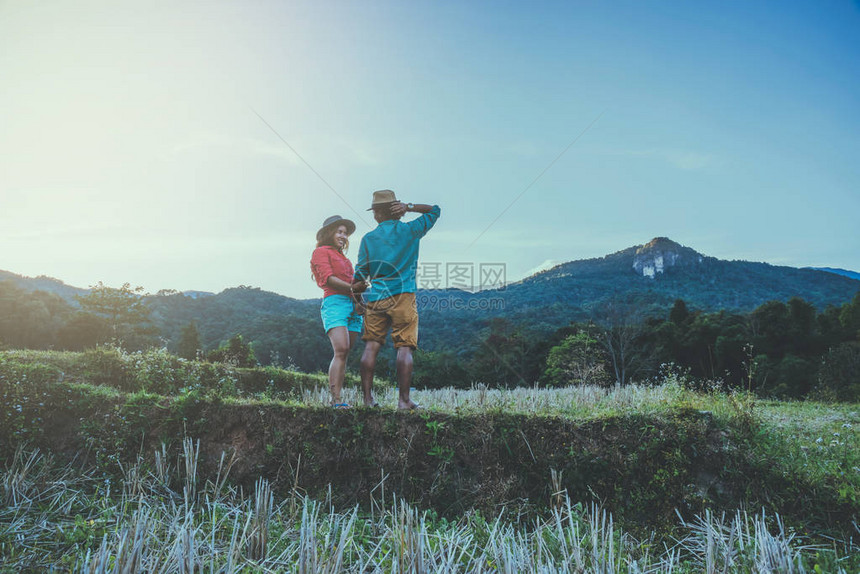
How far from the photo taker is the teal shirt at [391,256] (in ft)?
18.2

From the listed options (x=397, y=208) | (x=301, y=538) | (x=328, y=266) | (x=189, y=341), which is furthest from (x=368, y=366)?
(x=189, y=341)

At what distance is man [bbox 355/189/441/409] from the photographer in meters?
5.47

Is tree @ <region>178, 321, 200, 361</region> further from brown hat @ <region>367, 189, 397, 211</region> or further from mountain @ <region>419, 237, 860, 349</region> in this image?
brown hat @ <region>367, 189, 397, 211</region>

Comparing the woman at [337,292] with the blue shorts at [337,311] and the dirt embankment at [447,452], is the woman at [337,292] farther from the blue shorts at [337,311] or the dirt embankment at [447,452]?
the dirt embankment at [447,452]

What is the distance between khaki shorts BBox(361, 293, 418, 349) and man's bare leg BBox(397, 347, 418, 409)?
10 centimetres

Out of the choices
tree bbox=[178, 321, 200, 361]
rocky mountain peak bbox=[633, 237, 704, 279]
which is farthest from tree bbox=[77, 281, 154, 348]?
rocky mountain peak bbox=[633, 237, 704, 279]

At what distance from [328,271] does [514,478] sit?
11.2 feet

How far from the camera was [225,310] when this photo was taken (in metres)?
45.4

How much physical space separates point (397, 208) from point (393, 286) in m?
0.99

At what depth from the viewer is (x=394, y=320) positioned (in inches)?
216

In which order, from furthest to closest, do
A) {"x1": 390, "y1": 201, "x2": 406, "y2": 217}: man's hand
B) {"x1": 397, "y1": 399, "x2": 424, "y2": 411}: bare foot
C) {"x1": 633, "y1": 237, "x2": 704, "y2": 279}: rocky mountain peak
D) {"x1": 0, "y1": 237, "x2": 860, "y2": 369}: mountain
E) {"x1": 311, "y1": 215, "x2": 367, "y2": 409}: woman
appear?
{"x1": 633, "y1": 237, "x2": 704, "y2": 279}: rocky mountain peak < {"x1": 0, "y1": 237, "x2": 860, "y2": 369}: mountain < {"x1": 311, "y1": 215, "x2": 367, "y2": 409}: woman < {"x1": 390, "y1": 201, "x2": 406, "y2": 217}: man's hand < {"x1": 397, "y1": 399, "x2": 424, "y2": 411}: bare foot

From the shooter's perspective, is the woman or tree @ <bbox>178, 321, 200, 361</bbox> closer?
the woman

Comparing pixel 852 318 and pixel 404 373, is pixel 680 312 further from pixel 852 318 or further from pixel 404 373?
pixel 404 373

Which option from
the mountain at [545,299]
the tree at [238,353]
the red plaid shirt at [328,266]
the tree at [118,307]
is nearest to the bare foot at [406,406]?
the red plaid shirt at [328,266]
